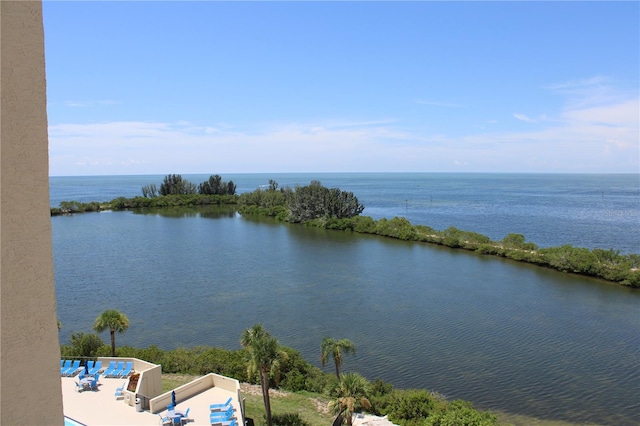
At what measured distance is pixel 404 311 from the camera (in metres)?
31.2

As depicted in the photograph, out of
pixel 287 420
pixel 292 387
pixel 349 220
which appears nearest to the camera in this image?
pixel 287 420

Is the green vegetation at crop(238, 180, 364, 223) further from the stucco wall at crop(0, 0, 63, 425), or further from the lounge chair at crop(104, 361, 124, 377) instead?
the stucco wall at crop(0, 0, 63, 425)

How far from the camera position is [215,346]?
83.9 ft

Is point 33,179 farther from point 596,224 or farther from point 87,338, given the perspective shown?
point 596,224

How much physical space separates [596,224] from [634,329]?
2083 inches

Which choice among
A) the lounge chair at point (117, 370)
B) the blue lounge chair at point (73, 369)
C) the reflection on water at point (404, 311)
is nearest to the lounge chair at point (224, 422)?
the lounge chair at point (117, 370)

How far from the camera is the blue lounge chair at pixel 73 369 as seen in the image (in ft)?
60.1

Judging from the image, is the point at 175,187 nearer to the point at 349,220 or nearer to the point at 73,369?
the point at 349,220

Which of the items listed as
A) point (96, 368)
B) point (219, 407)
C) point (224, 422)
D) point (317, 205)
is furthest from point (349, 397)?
point (317, 205)

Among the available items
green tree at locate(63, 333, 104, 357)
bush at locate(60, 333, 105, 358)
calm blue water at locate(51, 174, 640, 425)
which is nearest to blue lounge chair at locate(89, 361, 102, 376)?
bush at locate(60, 333, 105, 358)

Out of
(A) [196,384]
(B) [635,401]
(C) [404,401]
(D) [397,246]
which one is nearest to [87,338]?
(A) [196,384]

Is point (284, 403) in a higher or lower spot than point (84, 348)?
lower

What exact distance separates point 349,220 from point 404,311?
38.7 metres

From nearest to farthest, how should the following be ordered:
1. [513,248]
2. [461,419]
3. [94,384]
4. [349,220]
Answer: [461,419] → [94,384] → [513,248] → [349,220]
